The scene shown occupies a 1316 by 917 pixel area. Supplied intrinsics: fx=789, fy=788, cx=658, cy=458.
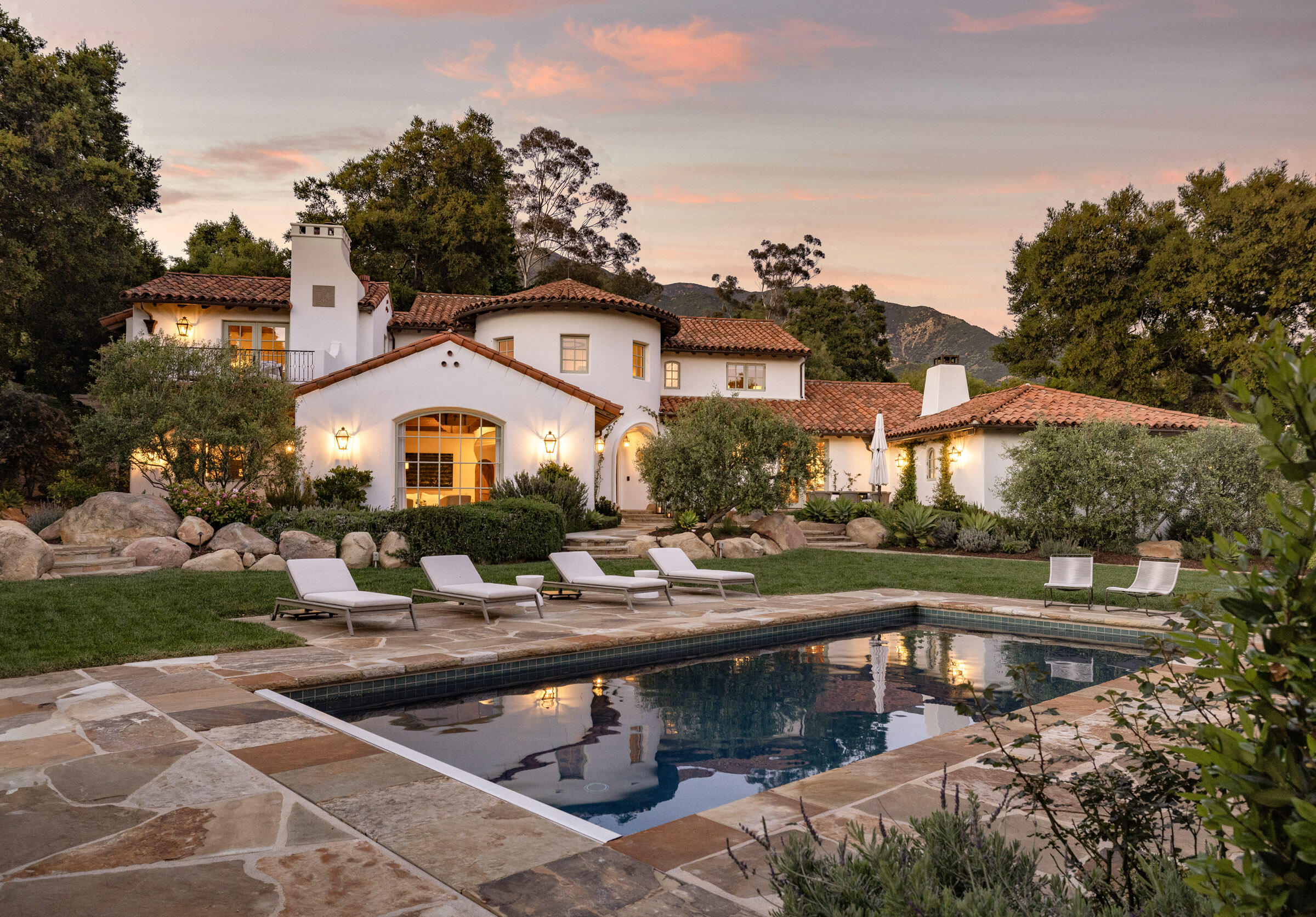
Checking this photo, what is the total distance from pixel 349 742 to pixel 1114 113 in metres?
20.4

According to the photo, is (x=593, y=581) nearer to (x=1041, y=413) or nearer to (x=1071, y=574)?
(x=1071, y=574)

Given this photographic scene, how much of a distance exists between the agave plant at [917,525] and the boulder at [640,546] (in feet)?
23.2

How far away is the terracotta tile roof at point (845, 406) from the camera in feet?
90.2

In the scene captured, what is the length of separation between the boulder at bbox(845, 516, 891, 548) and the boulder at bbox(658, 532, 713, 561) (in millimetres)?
5557

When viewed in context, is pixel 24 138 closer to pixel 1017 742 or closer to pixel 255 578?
pixel 255 578

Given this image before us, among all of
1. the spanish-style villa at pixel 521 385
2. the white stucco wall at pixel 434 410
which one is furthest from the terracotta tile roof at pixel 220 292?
the white stucco wall at pixel 434 410

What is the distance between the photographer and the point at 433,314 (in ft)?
91.0

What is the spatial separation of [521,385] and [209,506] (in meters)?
7.98

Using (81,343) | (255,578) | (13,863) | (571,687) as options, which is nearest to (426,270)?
(81,343)

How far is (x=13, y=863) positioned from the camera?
314cm

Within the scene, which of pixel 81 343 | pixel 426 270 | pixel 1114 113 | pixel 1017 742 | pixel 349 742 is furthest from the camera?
pixel 426 270

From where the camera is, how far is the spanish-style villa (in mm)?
19922

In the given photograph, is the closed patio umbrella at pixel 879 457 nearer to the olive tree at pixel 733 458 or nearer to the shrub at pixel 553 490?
the olive tree at pixel 733 458

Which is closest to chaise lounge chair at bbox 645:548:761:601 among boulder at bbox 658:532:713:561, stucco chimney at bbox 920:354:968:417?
boulder at bbox 658:532:713:561
